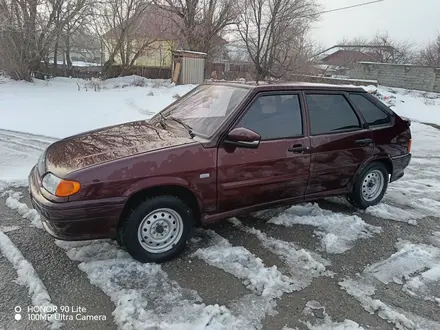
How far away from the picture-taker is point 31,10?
1406 cm

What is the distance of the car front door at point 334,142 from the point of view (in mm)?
3941

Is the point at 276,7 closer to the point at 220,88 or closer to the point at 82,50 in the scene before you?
the point at 82,50

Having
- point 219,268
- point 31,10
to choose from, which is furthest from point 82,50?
point 219,268

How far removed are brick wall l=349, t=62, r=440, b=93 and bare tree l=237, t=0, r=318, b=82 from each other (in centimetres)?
498

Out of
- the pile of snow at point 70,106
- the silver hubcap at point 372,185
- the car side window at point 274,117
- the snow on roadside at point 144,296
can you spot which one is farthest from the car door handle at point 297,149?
the pile of snow at point 70,106

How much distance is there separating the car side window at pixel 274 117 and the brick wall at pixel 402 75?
21140 millimetres

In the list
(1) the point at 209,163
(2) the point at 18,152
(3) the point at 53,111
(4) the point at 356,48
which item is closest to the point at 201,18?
(3) the point at 53,111

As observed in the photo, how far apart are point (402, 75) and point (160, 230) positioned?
2350cm

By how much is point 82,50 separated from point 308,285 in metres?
20.2

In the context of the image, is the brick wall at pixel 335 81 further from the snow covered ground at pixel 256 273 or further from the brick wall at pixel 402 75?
the snow covered ground at pixel 256 273

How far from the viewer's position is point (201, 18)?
21.0m

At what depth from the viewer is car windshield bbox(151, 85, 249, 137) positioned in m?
3.51

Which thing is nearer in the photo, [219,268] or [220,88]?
[219,268]

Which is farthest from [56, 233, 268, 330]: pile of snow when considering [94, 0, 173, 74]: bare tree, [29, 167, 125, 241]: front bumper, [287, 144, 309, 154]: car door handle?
[94, 0, 173, 74]: bare tree
